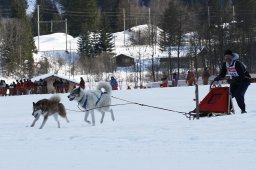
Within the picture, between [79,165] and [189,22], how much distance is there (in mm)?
58739

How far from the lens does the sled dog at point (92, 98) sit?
11.1 m

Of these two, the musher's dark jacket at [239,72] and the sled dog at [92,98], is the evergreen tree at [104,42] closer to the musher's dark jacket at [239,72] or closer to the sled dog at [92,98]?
the sled dog at [92,98]

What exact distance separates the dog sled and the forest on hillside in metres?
34.2

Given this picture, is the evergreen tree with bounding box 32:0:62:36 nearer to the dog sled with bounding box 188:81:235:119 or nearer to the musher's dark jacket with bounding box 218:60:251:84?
the dog sled with bounding box 188:81:235:119

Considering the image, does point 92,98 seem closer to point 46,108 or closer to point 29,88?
point 46,108

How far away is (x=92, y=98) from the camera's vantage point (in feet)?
36.7

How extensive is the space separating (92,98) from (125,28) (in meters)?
65.4

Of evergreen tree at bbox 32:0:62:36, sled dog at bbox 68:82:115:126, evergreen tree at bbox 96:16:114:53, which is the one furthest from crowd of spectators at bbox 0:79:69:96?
evergreen tree at bbox 32:0:62:36

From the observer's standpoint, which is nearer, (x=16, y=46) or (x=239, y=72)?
(x=239, y=72)

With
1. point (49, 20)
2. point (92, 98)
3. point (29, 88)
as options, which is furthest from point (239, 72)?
point (49, 20)

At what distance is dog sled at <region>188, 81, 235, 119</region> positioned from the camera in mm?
10125

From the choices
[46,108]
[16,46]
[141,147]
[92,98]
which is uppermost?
[16,46]

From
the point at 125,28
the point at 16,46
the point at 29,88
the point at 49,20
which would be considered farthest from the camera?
the point at 49,20

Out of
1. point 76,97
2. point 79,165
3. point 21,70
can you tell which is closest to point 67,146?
point 79,165
